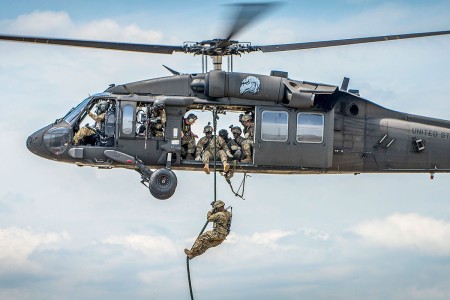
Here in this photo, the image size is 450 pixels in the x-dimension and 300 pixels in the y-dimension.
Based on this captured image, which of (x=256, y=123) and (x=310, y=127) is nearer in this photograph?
(x=256, y=123)

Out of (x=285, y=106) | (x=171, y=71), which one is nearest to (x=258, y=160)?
(x=285, y=106)

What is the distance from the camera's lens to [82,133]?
24.3 m

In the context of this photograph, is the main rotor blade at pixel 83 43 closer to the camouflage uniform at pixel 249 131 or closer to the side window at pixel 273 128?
the camouflage uniform at pixel 249 131

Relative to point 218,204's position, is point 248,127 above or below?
above

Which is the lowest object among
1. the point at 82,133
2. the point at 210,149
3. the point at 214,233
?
the point at 214,233

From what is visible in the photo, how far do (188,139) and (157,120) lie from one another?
0.80 m

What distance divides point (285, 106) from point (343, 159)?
1758mm

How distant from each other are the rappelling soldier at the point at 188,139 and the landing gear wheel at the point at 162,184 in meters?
0.79

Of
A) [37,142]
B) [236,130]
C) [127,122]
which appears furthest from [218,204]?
[37,142]

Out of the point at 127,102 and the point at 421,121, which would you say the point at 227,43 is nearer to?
the point at 127,102

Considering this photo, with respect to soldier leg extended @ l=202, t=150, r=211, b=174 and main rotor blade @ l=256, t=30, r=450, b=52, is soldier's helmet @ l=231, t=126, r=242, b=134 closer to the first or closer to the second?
soldier leg extended @ l=202, t=150, r=211, b=174

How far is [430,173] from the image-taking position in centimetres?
2550

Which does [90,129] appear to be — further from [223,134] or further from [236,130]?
[236,130]

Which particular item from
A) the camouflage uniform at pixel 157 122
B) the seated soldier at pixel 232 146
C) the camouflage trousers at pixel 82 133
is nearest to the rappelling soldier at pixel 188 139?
the camouflage uniform at pixel 157 122
